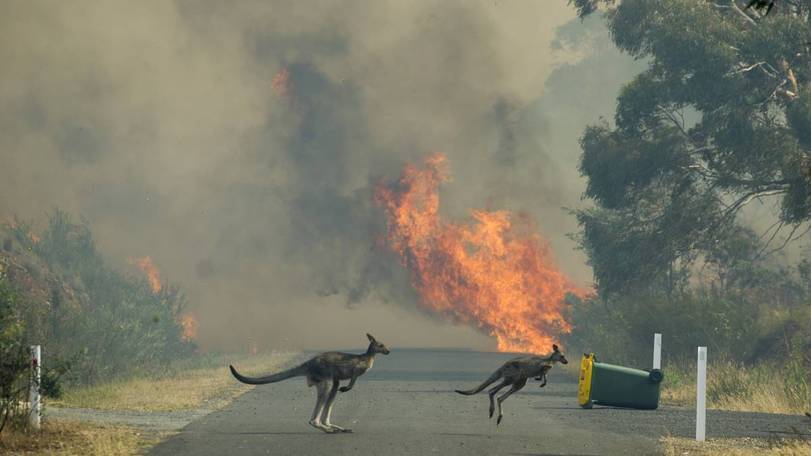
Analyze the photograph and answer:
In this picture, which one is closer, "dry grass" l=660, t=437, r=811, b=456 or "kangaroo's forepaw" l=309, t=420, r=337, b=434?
"dry grass" l=660, t=437, r=811, b=456

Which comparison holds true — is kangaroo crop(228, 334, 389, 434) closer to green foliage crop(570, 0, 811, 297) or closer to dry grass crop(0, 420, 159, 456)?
dry grass crop(0, 420, 159, 456)

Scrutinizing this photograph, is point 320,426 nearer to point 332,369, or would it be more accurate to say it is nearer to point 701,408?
point 332,369

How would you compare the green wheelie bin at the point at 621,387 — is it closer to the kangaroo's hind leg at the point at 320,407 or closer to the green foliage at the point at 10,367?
the kangaroo's hind leg at the point at 320,407

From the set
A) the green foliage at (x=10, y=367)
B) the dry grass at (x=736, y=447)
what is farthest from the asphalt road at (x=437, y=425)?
the green foliage at (x=10, y=367)

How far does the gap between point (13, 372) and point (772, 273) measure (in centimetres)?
3372

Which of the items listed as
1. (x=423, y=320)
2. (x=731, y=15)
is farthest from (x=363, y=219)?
(x=731, y=15)

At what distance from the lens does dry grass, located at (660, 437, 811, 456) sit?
1817 cm

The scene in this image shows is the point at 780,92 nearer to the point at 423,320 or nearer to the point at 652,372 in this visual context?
the point at 652,372

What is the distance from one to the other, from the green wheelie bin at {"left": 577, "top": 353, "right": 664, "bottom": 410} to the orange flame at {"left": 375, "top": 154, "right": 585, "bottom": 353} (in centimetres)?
2575

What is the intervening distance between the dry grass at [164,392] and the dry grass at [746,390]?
10.1 metres

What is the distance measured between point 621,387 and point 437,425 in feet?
16.4

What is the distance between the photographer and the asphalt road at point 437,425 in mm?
18625

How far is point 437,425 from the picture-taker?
22.0 meters

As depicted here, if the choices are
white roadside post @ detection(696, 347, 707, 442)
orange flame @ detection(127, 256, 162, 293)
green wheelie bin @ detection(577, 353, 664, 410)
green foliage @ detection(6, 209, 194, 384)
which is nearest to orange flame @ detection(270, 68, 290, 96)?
orange flame @ detection(127, 256, 162, 293)
